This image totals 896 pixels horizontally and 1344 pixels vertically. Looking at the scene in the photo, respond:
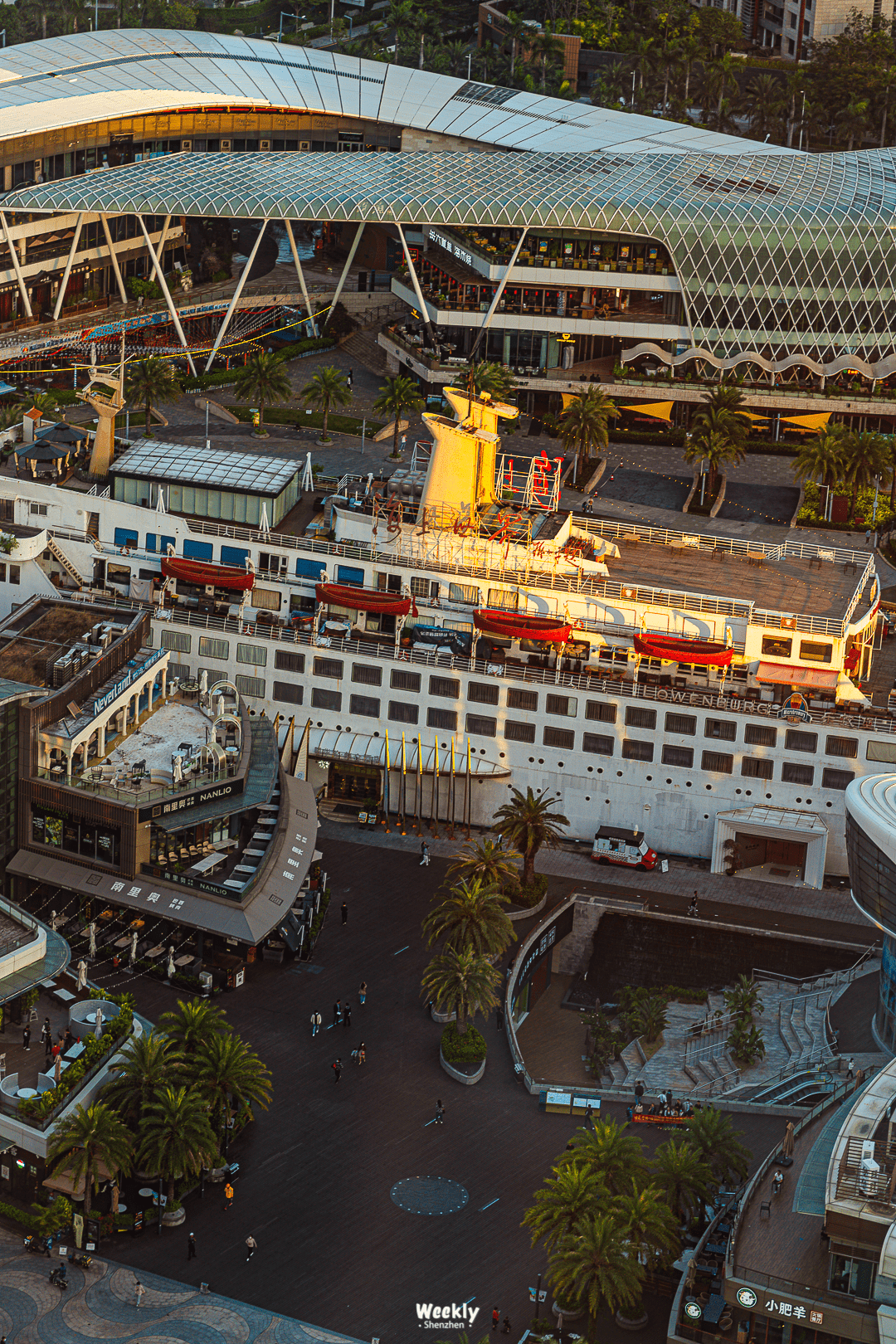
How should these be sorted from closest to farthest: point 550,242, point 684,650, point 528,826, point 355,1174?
point 355,1174 → point 528,826 → point 684,650 → point 550,242

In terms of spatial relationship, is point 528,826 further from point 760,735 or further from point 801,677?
point 801,677

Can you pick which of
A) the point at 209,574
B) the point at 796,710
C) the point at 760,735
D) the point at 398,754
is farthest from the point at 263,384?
the point at 796,710

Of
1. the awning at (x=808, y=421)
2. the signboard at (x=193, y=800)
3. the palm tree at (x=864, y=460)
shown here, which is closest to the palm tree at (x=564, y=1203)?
the signboard at (x=193, y=800)

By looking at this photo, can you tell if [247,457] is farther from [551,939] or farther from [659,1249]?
[659,1249]

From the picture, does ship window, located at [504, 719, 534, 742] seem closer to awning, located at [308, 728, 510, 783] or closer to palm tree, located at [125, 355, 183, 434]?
awning, located at [308, 728, 510, 783]

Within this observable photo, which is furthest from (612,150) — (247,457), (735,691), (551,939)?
(551,939)

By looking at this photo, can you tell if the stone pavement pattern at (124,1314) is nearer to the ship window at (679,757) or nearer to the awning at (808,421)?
the ship window at (679,757)

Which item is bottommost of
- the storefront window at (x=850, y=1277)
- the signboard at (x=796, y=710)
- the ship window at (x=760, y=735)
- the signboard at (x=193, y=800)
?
the storefront window at (x=850, y=1277)
